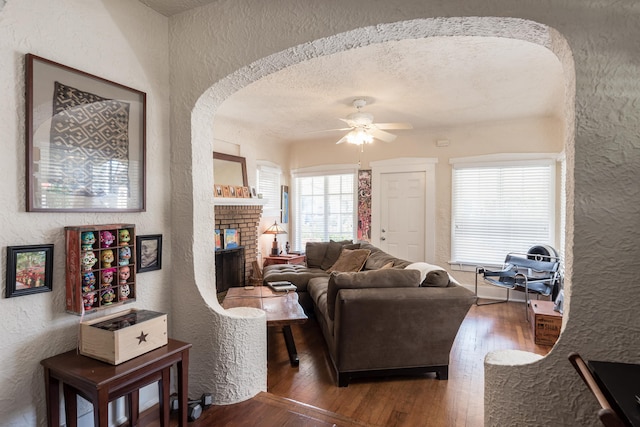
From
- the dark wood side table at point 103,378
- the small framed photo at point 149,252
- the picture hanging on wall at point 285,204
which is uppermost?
the picture hanging on wall at point 285,204

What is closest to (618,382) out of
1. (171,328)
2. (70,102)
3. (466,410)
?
(466,410)

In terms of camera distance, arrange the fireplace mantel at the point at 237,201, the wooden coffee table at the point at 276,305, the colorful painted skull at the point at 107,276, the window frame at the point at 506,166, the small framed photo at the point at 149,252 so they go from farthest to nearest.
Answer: the window frame at the point at 506,166 < the fireplace mantel at the point at 237,201 < the wooden coffee table at the point at 276,305 < the small framed photo at the point at 149,252 < the colorful painted skull at the point at 107,276

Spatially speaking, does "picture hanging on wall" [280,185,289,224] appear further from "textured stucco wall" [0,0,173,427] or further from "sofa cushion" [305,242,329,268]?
"textured stucco wall" [0,0,173,427]

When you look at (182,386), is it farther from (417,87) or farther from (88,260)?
(417,87)

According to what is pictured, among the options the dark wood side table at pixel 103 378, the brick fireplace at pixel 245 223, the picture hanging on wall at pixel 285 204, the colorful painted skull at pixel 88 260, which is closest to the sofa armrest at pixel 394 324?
the dark wood side table at pixel 103 378

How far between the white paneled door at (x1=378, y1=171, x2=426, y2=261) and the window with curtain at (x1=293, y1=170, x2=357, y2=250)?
1.79ft

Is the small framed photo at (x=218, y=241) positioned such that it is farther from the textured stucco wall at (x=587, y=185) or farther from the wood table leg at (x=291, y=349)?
the textured stucco wall at (x=587, y=185)

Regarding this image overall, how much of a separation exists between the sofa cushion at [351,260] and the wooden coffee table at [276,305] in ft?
4.34

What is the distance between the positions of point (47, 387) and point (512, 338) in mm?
3792

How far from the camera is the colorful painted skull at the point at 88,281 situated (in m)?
1.55

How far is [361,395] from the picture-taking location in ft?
7.93

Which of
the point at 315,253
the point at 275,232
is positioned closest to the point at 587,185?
the point at 315,253

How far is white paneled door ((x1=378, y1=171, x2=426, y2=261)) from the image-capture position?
214 inches

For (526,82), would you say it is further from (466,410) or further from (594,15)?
(466,410)
